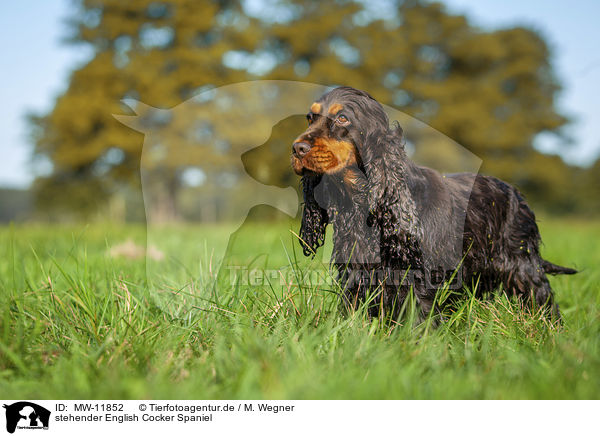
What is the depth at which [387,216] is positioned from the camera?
96.0 inches

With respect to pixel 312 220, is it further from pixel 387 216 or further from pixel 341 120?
pixel 341 120

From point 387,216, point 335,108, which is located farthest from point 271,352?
point 335,108

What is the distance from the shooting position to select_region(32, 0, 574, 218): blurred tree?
60.7ft

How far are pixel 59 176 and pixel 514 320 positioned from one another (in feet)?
76.7

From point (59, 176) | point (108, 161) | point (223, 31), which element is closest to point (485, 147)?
point (223, 31)

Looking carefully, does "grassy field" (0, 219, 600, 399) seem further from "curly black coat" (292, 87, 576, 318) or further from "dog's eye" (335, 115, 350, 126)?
"dog's eye" (335, 115, 350, 126)

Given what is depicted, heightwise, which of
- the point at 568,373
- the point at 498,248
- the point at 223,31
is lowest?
the point at 568,373

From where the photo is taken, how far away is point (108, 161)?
19.9 m
